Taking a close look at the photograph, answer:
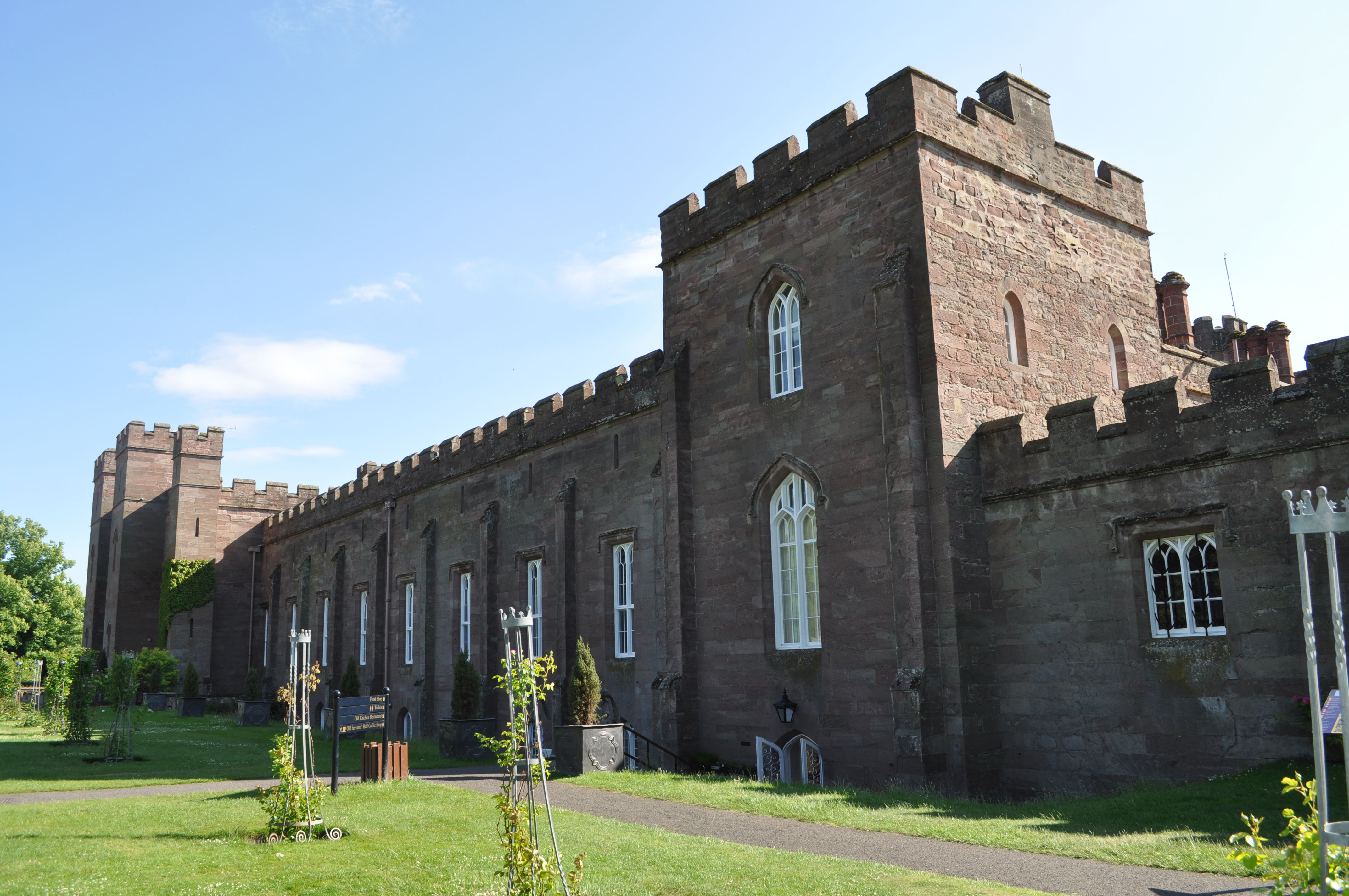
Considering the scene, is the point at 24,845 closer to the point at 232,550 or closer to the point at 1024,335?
the point at 1024,335

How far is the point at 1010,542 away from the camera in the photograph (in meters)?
14.8

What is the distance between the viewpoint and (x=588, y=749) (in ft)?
56.5

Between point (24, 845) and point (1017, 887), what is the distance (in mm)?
10402

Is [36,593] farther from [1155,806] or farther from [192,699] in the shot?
[1155,806]

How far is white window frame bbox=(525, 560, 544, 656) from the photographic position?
24469 millimetres

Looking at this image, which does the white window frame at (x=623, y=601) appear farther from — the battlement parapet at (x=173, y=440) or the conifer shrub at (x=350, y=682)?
the battlement parapet at (x=173, y=440)

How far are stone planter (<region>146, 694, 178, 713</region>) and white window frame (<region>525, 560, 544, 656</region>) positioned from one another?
864 inches

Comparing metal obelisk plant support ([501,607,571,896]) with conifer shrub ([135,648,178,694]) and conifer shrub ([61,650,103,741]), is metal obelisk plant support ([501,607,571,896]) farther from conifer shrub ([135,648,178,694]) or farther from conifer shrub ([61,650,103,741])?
conifer shrub ([135,648,178,694])

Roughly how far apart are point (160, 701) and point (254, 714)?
10122 mm

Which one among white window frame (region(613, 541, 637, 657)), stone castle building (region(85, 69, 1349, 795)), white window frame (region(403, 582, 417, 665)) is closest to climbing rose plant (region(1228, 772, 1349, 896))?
stone castle building (region(85, 69, 1349, 795))

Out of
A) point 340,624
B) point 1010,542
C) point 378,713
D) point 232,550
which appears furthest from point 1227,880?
point 232,550

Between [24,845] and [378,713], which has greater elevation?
[378,713]

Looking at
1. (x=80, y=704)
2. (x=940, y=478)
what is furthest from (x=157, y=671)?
(x=940, y=478)

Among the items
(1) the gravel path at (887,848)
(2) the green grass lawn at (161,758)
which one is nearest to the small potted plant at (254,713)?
(2) the green grass lawn at (161,758)
